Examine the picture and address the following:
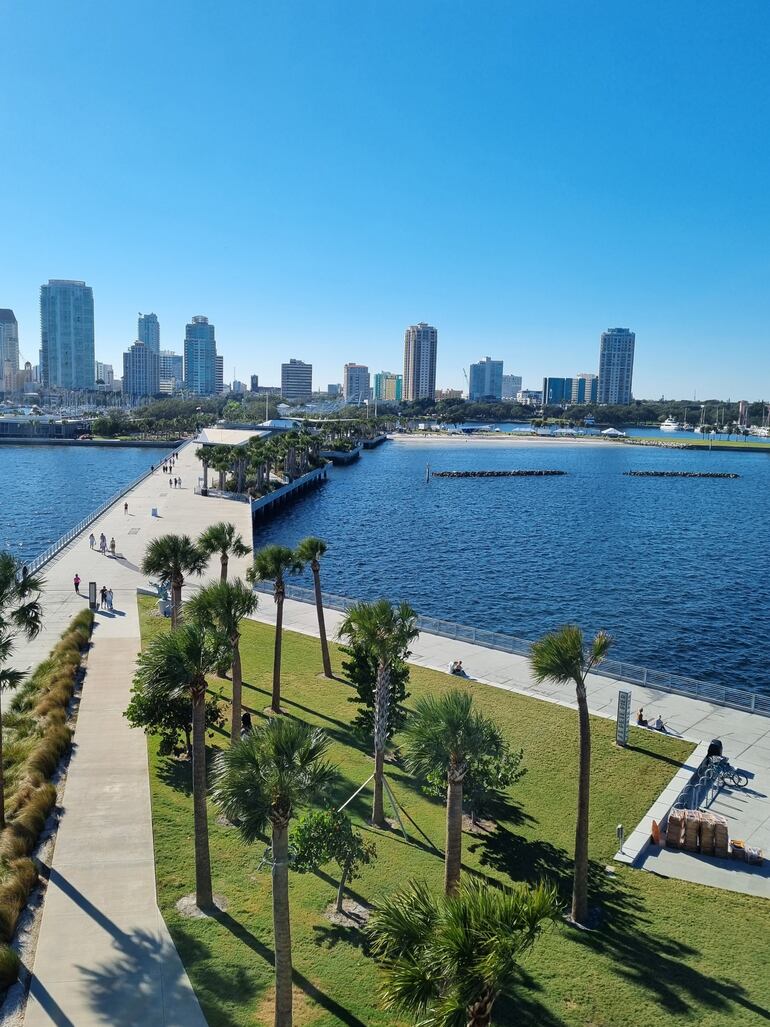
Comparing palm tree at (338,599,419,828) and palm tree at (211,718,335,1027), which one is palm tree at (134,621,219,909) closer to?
palm tree at (211,718,335,1027)

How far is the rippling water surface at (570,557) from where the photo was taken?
45812 mm

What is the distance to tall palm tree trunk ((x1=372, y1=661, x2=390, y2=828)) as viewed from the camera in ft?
65.5

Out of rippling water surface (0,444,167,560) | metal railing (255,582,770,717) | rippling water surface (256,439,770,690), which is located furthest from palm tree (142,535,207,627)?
rippling water surface (0,444,167,560)

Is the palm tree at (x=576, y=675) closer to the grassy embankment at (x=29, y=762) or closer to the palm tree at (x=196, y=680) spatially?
the palm tree at (x=196, y=680)

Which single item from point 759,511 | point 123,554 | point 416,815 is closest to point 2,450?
point 123,554

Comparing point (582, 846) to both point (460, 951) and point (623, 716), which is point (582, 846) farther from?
point (623, 716)

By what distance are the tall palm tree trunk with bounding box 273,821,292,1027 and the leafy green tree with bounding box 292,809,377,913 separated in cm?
243

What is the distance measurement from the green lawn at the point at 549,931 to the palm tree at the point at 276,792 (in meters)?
1.77

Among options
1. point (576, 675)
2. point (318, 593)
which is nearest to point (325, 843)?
point (576, 675)

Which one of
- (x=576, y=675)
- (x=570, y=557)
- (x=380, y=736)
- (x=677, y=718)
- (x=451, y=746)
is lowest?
(x=570, y=557)

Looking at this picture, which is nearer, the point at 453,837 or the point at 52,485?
the point at 453,837

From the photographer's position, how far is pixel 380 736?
20.0 metres

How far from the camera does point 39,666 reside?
30.0 metres

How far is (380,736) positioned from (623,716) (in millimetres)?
9415
